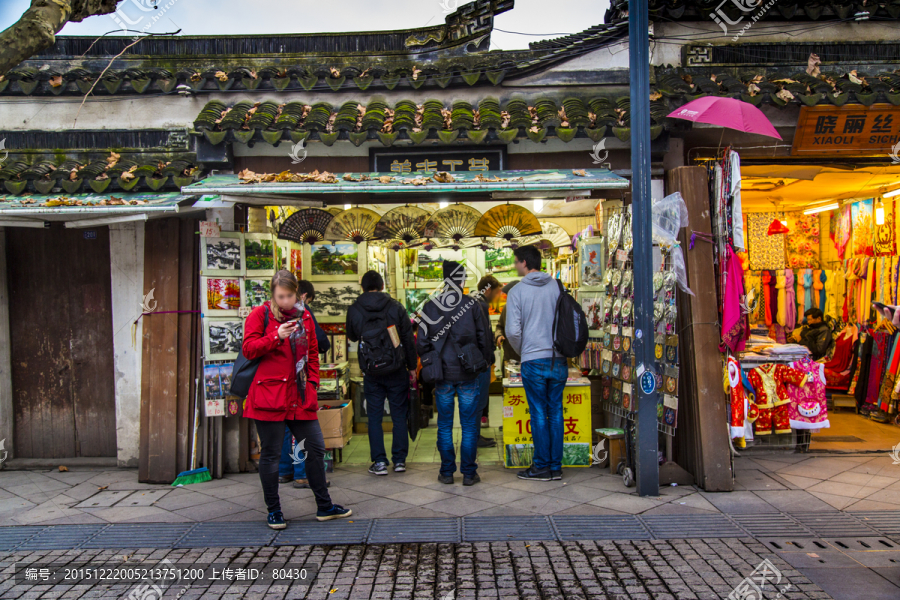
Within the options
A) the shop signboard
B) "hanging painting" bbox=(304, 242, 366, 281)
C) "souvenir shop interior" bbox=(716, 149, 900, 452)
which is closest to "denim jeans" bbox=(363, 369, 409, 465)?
the shop signboard

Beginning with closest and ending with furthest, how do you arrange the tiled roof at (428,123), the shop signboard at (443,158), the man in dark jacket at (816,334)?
the tiled roof at (428,123) < the shop signboard at (443,158) < the man in dark jacket at (816,334)

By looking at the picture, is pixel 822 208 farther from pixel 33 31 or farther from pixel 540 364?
pixel 33 31

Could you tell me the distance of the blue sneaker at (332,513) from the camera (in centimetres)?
520

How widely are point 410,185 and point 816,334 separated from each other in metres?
8.31

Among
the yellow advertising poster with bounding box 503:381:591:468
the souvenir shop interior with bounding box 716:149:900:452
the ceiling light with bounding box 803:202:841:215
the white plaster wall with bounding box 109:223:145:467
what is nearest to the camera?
the souvenir shop interior with bounding box 716:149:900:452

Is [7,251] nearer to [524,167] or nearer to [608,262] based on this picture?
[524,167]

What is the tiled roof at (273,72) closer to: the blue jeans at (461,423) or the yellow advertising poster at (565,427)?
the blue jeans at (461,423)

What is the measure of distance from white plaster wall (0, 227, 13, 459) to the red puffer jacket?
4.36 m

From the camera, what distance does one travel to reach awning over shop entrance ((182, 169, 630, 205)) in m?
5.90

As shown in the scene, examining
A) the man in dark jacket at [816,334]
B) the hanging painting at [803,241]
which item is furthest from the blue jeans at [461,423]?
the hanging painting at [803,241]

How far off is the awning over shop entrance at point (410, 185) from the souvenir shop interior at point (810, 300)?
4.50 ft

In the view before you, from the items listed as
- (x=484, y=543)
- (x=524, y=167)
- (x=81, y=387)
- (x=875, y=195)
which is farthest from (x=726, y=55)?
(x=81, y=387)

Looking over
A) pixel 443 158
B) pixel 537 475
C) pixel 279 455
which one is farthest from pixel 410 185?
pixel 537 475

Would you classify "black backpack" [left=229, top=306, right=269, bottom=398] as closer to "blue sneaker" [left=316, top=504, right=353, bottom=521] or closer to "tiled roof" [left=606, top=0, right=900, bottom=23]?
"blue sneaker" [left=316, top=504, right=353, bottom=521]
